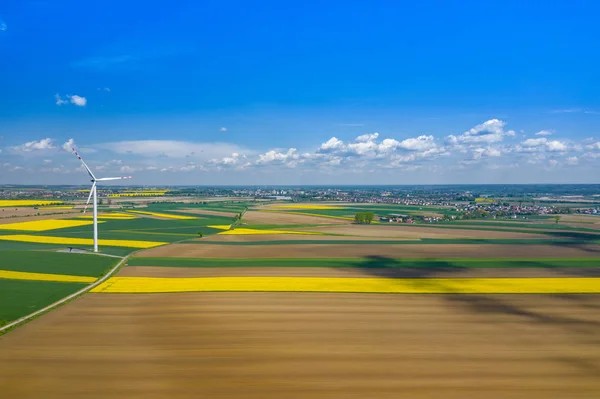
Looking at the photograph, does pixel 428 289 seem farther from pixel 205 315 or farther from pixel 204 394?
pixel 204 394

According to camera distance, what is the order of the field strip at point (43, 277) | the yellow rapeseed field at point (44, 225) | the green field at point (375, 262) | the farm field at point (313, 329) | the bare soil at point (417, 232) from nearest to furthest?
the farm field at point (313, 329) < the field strip at point (43, 277) < the green field at point (375, 262) < the bare soil at point (417, 232) < the yellow rapeseed field at point (44, 225)

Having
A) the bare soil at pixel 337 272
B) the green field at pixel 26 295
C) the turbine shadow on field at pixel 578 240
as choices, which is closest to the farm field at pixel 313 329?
the bare soil at pixel 337 272

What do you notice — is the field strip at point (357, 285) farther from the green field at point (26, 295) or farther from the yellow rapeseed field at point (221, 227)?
the yellow rapeseed field at point (221, 227)

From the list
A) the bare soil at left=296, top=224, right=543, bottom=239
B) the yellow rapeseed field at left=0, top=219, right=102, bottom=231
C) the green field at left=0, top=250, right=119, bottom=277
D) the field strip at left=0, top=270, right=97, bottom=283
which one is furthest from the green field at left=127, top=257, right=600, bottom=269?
the yellow rapeseed field at left=0, top=219, right=102, bottom=231

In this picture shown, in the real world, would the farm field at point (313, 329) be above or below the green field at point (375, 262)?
above

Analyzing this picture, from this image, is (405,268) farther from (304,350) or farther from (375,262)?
(304,350)

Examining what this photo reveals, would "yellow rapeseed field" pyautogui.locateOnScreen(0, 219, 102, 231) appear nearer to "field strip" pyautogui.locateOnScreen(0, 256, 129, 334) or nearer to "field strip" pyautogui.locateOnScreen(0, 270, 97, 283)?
"field strip" pyautogui.locateOnScreen(0, 270, 97, 283)

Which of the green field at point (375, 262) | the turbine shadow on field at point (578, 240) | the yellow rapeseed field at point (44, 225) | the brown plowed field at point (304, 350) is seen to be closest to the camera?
the brown plowed field at point (304, 350)
